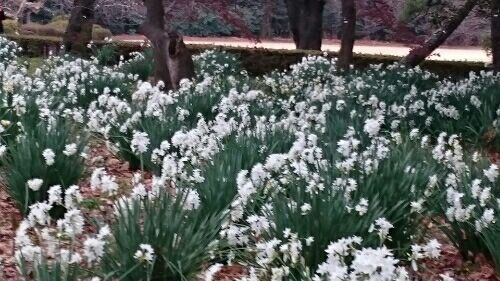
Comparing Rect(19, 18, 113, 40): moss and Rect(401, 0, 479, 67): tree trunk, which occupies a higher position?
Rect(401, 0, 479, 67): tree trunk

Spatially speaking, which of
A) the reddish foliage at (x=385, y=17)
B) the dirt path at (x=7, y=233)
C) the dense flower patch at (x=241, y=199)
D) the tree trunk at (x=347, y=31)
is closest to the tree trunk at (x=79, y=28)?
the reddish foliage at (x=385, y=17)

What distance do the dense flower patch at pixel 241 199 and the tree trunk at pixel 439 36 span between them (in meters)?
6.07

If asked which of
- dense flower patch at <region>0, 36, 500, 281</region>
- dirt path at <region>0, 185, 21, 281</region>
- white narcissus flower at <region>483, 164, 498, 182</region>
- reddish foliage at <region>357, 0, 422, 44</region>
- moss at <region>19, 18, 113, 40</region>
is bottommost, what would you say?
moss at <region>19, 18, 113, 40</region>

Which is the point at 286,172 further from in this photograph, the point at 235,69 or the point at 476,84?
the point at 235,69

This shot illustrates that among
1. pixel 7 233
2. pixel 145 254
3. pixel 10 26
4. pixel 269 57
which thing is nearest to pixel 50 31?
pixel 10 26

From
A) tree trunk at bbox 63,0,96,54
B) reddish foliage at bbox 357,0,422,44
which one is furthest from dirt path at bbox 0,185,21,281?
tree trunk at bbox 63,0,96,54

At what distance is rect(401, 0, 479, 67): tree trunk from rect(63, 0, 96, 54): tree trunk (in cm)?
850

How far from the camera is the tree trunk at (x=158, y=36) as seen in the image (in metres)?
11.9

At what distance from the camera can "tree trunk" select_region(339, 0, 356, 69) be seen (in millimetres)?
13648

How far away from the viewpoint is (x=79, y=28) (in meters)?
19.0

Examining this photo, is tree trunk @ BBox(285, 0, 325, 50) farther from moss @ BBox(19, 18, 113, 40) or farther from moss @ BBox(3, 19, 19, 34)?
moss @ BBox(3, 19, 19, 34)

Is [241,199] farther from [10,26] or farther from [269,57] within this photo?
[10,26]

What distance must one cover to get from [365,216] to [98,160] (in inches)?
131

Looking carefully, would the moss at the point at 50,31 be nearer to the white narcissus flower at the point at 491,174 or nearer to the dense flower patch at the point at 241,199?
the dense flower patch at the point at 241,199
